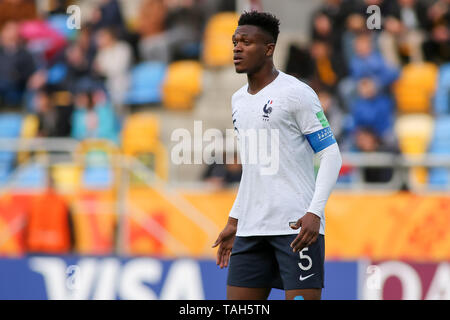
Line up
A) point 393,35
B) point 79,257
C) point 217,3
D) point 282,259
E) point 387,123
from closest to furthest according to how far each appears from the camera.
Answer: point 282,259
point 79,257
point 387,123
point 393,35
point 217,3

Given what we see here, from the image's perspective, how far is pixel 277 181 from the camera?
5055mm

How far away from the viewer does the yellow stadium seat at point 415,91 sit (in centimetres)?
1168

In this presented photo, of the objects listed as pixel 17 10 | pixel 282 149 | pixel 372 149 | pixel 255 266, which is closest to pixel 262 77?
pixel 282 149

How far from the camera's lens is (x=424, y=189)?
9.98 metres

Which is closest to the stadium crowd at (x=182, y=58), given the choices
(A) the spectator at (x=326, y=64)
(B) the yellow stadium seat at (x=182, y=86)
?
(A) the spectator at (x=326, y=64)

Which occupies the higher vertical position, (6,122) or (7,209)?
(6,122)

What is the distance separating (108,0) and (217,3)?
64.6 inches

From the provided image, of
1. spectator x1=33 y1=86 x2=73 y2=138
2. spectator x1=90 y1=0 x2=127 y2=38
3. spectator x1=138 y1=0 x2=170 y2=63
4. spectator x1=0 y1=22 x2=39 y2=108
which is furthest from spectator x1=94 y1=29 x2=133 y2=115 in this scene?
spectator x1=0 y1=22 x2=39 y2=108

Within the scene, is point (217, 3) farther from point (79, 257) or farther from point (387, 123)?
point (79, 257)

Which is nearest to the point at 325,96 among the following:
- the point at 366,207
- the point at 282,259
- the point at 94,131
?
the point at 366,207

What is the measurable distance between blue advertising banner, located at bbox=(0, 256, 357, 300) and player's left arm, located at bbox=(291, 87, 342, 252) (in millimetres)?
4418

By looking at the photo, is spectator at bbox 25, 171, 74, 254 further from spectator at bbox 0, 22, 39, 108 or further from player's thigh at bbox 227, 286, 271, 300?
player's thigh at bbox 227, 286, 271, 300

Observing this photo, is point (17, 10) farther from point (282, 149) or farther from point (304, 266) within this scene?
point (304, 266)

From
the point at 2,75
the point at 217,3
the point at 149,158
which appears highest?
the point at 217,3
